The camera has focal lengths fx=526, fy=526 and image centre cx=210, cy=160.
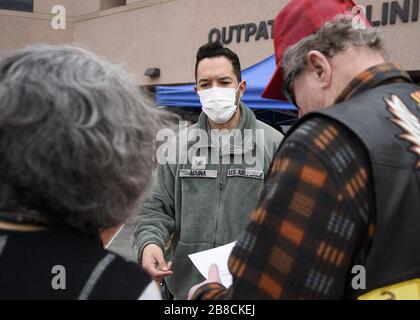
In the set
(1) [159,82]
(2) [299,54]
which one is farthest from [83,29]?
(2) [299,54]

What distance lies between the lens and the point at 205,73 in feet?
9.96

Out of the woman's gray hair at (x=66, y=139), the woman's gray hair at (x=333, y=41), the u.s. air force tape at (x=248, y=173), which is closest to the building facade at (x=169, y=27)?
the u.s. air force tape at (x=248, y=173)

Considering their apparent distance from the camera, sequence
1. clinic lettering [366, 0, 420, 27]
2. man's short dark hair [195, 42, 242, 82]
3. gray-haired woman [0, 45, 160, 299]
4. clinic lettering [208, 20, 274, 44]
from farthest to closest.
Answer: clinic lettering [208, 20, 274, 44] < clinic lettering [366, 0, 420, 27] < man's short dark hair [195, 42, 242, 82] < gray-haired woman [0, 45, 160, 299]

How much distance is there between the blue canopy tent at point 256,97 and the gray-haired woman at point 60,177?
A: 14.4 ft

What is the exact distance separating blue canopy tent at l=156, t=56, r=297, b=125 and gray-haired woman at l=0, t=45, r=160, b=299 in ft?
14.4

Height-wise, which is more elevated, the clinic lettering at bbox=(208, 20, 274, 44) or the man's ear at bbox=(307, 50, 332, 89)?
the clinic lettering at bbox=(208, 20, 274, 44)

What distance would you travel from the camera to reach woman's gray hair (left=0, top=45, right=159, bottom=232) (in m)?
1.01

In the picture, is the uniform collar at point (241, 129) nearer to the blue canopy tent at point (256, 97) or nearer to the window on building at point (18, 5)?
the blue canopy tent at point (256, 97)

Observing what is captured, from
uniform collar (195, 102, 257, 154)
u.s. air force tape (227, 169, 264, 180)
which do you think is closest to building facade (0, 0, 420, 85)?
uniform collar (195, 102, 257, 154)

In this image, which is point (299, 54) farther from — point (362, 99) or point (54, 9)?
point (54, 9)

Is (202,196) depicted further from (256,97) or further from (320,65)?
(256,97)

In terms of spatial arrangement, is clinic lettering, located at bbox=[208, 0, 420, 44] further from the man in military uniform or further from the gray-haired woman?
the gray-haired woman

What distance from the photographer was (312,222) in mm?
1172
